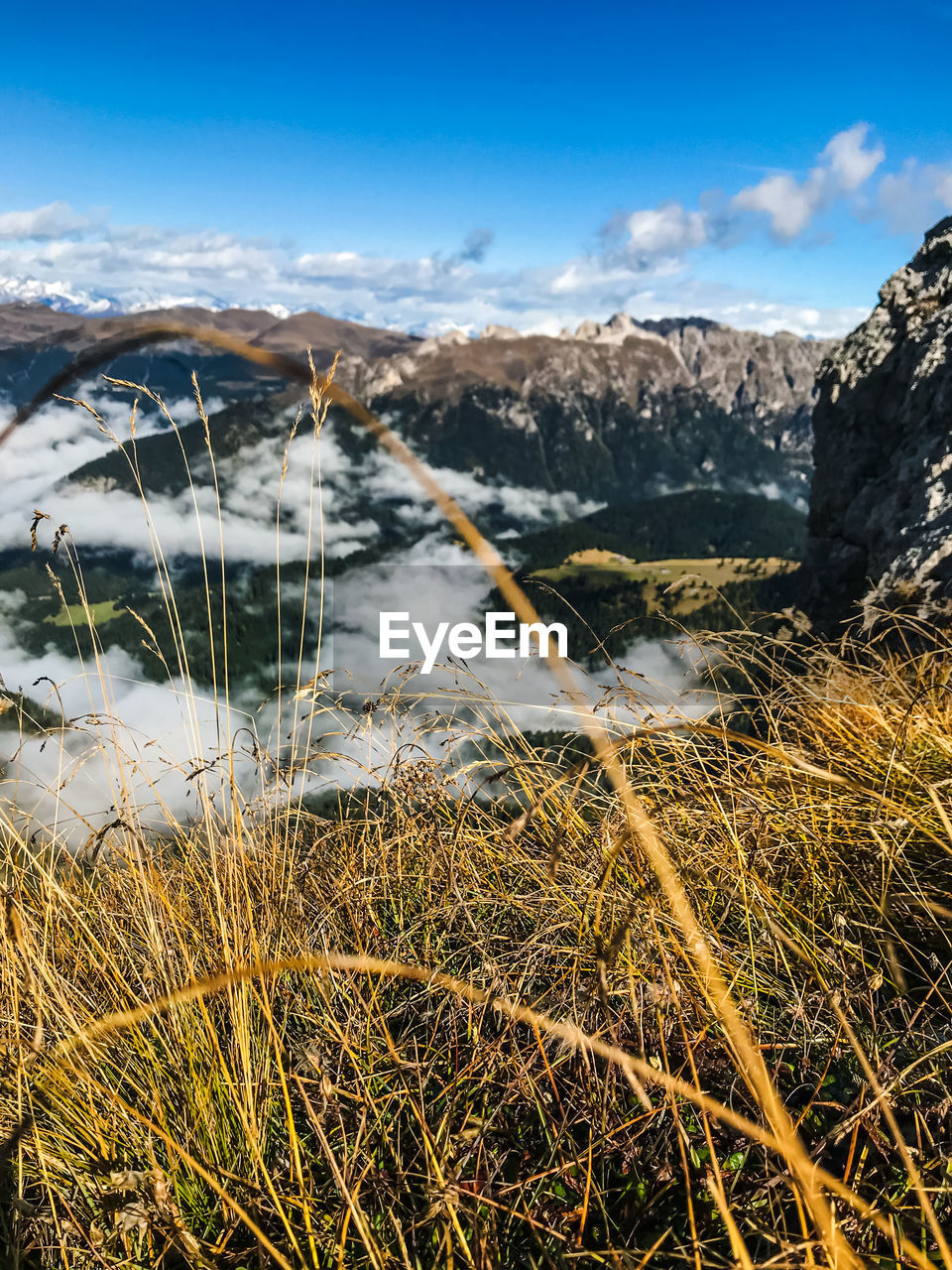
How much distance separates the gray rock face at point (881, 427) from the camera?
29969 millimetres

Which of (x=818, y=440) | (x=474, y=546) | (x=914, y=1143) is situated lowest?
(x=914, y=1143)

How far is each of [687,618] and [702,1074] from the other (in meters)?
129

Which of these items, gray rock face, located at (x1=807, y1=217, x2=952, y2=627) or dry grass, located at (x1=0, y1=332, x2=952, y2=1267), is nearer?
dry grass, located at (x1=0, y1=332, x2=952, y2=1267)

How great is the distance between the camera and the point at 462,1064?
1913 millimetres

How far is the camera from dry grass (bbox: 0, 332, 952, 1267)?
1.44 metres

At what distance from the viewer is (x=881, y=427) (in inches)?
1870

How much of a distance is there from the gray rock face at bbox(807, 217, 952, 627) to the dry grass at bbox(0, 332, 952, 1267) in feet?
62.4

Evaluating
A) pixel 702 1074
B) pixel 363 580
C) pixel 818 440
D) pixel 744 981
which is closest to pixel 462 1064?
pixel 702 1074

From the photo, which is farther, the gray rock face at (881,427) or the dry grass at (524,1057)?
the gray rock face at (881,427)

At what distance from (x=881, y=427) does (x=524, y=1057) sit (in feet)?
183

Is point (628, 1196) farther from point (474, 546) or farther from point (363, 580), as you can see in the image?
point (363, 580)

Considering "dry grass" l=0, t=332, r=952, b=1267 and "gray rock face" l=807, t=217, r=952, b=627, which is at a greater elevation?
"gray rock face" l=807, t=217, r=952, b=627

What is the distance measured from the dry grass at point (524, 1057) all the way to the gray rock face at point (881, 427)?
1901cm

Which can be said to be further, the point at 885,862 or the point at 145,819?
the point at 145,819
